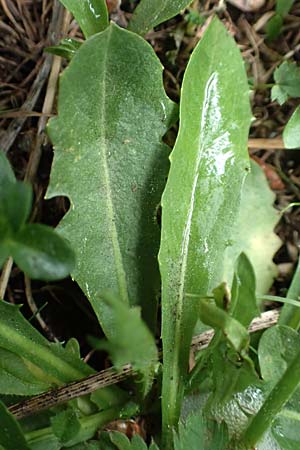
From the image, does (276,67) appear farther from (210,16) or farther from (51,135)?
(51,135)

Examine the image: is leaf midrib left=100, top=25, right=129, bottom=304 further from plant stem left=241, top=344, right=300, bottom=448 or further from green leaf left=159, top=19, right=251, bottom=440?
plant stem left=241, top=344, right=300, bottom=448

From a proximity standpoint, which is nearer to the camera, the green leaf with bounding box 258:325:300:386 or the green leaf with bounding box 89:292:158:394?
the green leaf with bounding box 89:292:158:394

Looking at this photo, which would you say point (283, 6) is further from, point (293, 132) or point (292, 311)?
point (292, 311)

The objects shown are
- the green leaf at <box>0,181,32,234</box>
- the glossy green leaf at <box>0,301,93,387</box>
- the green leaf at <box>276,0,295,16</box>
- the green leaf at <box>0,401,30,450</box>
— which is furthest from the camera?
the green leaf at <box>276,0,295,16</box>

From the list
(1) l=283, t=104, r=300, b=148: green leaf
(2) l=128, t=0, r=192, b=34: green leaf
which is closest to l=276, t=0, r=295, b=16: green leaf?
(1) l=283, t=104, r=300, b=148: green leaf

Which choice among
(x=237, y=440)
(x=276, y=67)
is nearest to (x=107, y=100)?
(x=276, y=67)
